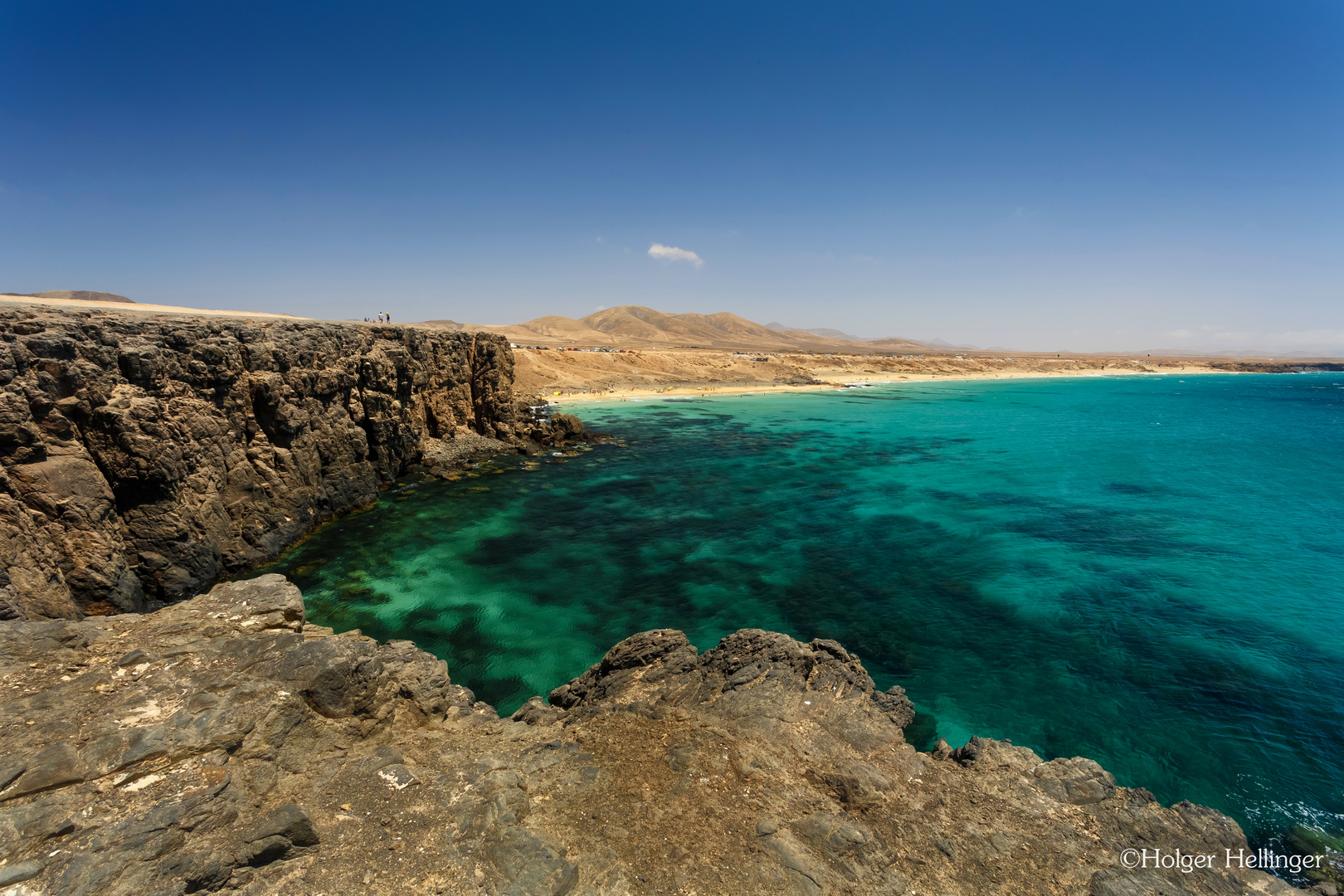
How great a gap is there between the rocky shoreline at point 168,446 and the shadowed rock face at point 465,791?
530 cm

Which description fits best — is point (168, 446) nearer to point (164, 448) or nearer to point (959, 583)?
point (164, 448)

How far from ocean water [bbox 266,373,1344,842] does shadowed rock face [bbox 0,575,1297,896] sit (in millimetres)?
3956

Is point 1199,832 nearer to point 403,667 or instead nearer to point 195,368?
point 403,667

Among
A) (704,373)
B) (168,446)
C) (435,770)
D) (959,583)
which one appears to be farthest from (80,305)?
(704,373)

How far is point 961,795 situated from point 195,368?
924 inches

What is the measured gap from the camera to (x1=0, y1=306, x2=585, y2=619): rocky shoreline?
1329 centimetres

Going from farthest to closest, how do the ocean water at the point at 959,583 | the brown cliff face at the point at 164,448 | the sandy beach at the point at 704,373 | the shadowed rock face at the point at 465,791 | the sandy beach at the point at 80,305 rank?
1. the sandy beach at the point at 704,373
2. the sandy beach at the point at 80,305
3. the brown cliff face at the point at 164,448
4. the ocean water at the point at 959,583
5. the shadowed rock face at the point at 465,791

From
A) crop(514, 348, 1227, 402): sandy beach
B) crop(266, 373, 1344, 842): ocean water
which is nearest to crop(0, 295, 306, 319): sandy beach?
crop(266, 373, 1344, 842): ocean water

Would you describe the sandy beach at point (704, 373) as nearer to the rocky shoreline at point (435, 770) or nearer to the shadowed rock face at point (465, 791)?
the rocky shoreline at point (435, 770)

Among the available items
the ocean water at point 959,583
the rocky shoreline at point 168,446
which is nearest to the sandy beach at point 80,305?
the rocky shoreline at point 168,446

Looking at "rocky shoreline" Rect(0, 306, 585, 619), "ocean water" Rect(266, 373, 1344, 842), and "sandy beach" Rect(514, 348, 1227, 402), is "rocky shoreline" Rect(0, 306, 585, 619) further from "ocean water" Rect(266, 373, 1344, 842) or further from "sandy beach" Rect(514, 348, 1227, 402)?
"sandy beach" Rect(514, 348, 1227, 402)

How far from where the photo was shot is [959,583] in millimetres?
18734

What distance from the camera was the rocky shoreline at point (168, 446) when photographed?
1329cm

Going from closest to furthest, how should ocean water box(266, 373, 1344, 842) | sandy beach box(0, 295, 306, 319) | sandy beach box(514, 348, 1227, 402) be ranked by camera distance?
1. ocean water box(266, 373, 1344, 842)
2. sandy beach box(0, 295, 306, 319)
3. sandy beach box(514, 348, 1227, 402)
